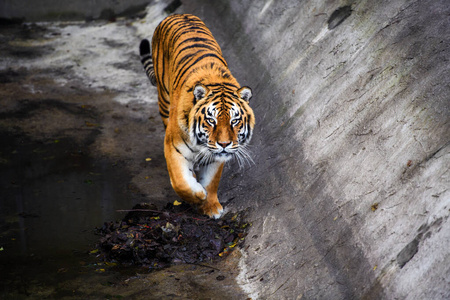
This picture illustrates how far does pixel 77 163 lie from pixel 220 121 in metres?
1.97

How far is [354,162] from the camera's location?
361 centimetres

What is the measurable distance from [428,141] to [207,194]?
1.87 metres

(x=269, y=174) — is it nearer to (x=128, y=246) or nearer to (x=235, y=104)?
(x=235, y=104)

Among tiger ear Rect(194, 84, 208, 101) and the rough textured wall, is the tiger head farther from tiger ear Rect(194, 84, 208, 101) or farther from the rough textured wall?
the rough textured wall

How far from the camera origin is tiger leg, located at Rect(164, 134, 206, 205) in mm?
4219

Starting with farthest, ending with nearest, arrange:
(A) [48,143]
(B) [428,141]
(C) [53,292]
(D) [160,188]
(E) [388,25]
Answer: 1. (A) [48,143]
2. (D) [160,188]
3. (E) [388,25]
4. (C) [53,292]
5. (B) [428,141]

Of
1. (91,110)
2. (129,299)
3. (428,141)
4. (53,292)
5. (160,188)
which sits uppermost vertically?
(428,141)

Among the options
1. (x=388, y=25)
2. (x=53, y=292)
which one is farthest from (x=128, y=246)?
(x=388, y=25)

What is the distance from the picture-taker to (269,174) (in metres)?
4.38

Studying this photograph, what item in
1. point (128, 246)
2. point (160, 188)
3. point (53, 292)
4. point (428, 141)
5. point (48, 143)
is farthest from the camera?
point (48, 143)

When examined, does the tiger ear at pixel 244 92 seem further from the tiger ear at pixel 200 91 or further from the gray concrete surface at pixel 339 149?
the gray concrete surface at pixel 339 149

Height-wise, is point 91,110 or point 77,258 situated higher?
point 77,258

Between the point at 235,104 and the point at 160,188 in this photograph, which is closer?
the point at 235,104

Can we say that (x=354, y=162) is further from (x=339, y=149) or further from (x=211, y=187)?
(x=211, y=187)
